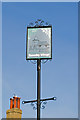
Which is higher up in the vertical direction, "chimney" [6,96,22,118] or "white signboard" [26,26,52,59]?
"white signboard" [26,26,52,59]

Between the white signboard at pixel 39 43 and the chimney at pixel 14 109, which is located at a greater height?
the white signboard at pixel 39 43

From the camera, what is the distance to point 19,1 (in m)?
3.38

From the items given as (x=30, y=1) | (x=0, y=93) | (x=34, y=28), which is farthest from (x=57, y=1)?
(x=0, y=93)

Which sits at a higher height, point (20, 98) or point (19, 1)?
point (19, 1)

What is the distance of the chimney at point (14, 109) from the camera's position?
2936 millimetres

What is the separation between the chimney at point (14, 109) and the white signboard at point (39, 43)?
1.80 ft

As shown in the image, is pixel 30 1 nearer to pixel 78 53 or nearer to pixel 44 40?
→ pixel 44 40

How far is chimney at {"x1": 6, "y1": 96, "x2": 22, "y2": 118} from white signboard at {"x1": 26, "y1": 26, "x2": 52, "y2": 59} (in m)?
0.55

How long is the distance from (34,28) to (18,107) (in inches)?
38.0

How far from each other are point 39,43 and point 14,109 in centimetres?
84

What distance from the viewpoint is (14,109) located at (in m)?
2.94

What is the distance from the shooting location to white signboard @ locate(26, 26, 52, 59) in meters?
2.88

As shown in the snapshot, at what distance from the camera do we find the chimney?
2936 millimetres

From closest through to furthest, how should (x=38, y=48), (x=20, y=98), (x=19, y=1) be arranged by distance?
(x=38, y=48) → (x=20, y=98) → (x=19, y=1)
